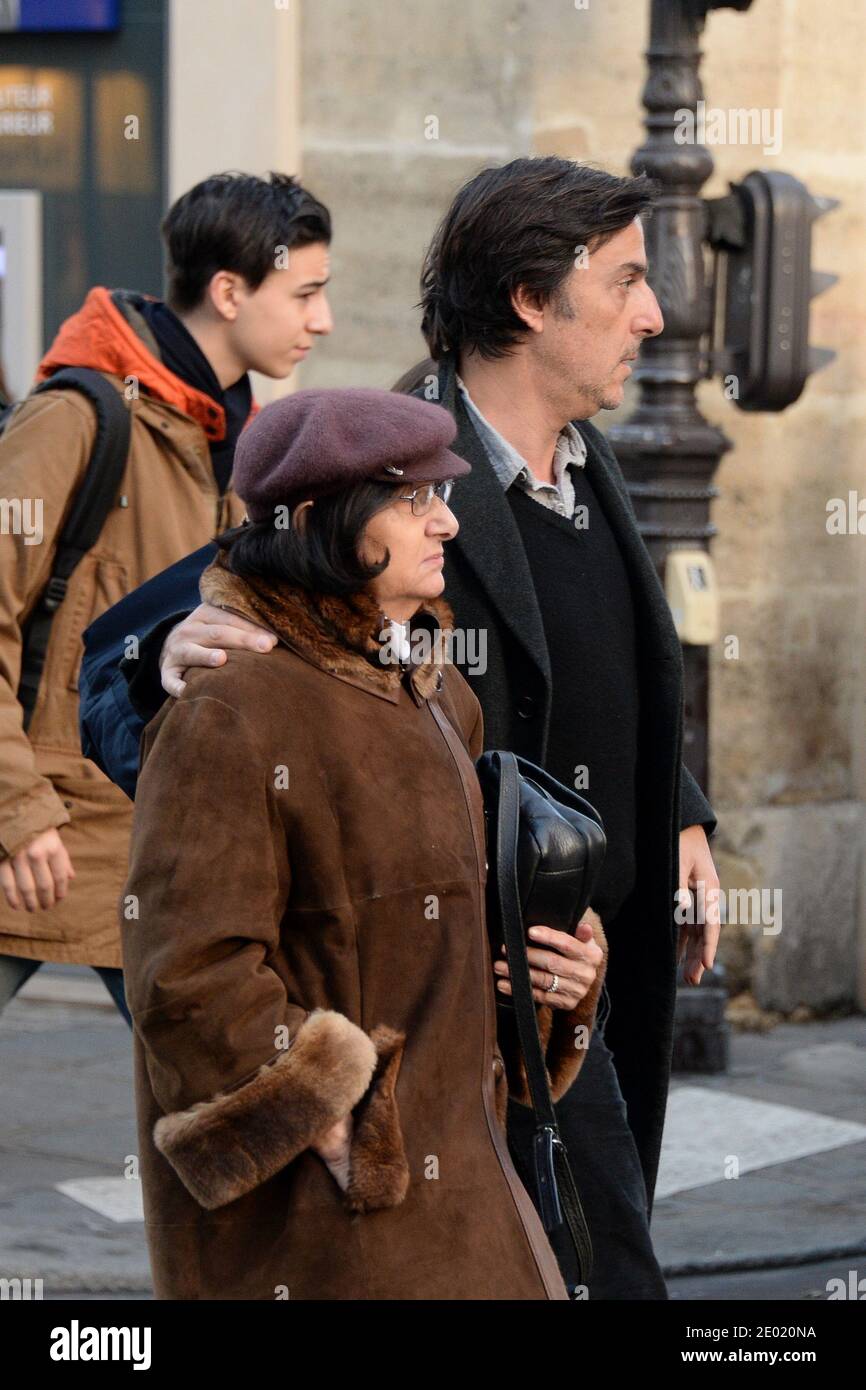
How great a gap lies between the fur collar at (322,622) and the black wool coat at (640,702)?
2.09 ft

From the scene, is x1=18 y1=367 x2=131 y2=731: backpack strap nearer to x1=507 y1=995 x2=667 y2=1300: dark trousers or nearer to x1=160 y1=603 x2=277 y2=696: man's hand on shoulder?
x1=507 y1=995 x2=667 y2=1300: dark trousers

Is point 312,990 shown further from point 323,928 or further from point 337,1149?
point 337,1149

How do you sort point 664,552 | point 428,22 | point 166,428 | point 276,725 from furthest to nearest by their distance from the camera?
point 428,22 < point 664,552 < point 166,428 < point 276,725

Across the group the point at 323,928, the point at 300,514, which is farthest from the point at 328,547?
the point at 323,928

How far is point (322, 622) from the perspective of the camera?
2822 mm

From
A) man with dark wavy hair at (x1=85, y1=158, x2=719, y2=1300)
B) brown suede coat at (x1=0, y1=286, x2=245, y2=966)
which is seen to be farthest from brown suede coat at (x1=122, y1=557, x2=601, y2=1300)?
brown suede coat at (x1=0, y1=286, x2=245, y2=966)

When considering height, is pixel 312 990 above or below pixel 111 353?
below

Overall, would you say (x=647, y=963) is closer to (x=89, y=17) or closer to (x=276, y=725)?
(x=276, y=725)

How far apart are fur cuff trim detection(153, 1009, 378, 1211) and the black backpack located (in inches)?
73.8

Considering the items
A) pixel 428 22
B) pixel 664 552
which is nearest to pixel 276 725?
pixel 664 552

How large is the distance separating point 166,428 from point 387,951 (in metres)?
2.02

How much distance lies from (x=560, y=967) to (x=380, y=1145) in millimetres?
440

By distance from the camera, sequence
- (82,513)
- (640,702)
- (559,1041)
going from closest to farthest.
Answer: (559,1041), (640,702), (82,513)

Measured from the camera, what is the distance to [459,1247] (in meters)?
2.72
